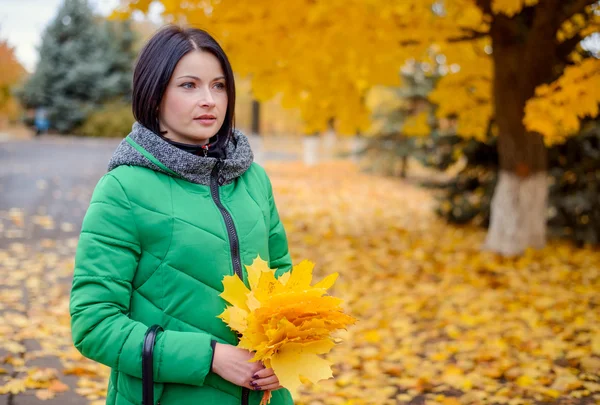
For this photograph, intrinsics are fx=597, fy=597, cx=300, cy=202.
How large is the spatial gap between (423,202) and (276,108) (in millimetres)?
27877

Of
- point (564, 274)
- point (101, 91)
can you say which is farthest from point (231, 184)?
point (101, 91)

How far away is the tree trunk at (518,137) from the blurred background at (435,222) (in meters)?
0.02

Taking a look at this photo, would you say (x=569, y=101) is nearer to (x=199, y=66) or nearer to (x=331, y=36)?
(x=331, y=36)

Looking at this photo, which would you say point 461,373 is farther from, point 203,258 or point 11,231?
point 11,231

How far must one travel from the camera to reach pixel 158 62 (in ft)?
5.11

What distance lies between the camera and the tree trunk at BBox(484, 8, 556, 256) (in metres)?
6.60

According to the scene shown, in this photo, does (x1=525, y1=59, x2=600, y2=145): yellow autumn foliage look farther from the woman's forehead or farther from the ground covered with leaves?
the woman's forehead

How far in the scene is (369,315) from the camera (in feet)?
17.2

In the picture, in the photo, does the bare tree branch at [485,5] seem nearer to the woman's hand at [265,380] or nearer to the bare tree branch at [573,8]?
the bare tree branch at [573,8]

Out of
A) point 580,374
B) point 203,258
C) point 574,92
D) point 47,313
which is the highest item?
point 574,92

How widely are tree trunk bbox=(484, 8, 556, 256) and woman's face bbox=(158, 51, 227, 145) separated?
5.56m

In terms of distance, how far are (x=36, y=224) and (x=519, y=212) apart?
6.56m

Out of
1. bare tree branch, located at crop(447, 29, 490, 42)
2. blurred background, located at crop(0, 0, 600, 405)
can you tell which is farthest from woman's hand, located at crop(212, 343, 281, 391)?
bare tree branch, located at crop(447, 29, 490, 42)

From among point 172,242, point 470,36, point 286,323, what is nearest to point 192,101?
point 172,242
